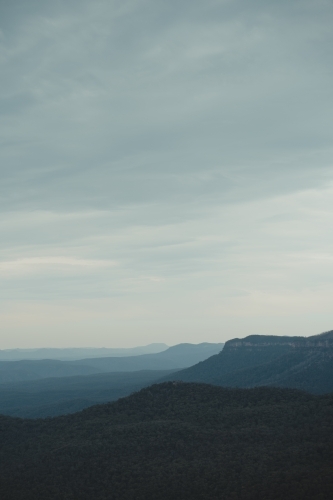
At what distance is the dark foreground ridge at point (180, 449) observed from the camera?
47.1m

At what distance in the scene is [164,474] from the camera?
5178 centimetres

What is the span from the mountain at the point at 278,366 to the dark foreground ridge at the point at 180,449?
60.5 meters

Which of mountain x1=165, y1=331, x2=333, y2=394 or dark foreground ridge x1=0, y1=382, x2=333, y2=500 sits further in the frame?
mountain x1=165, y1=331, x2=333, y2=394

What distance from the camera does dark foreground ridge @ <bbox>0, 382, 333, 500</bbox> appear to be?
155ft

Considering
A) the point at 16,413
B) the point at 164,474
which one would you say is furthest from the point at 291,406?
the point at 16,413

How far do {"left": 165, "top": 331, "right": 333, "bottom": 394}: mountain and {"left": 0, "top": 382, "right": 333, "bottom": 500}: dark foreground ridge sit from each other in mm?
60503

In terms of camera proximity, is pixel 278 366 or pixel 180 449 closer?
pixel 180 449

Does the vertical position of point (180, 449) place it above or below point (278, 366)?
below

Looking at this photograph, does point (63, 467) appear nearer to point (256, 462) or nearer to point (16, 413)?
point (256, 462)

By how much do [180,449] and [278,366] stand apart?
101 m

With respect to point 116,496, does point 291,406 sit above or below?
above

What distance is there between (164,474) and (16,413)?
110m

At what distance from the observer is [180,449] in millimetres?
58969

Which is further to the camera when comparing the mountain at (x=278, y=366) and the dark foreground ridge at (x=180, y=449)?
the mountain at (x=278, y=366)
